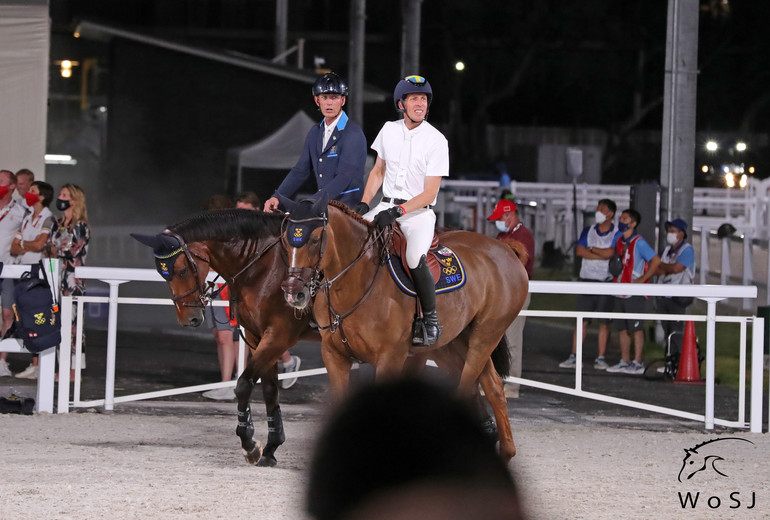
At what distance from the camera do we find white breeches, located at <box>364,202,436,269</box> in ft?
24.5

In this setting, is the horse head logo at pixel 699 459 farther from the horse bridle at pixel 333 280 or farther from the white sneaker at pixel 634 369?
the white sneaker at pixel 634 369

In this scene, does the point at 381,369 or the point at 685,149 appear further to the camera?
the point at 685,149

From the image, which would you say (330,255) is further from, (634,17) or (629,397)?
(634,17)

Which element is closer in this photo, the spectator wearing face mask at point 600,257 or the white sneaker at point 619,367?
the white sneaker at point 619,367

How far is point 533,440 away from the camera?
30.1 ft

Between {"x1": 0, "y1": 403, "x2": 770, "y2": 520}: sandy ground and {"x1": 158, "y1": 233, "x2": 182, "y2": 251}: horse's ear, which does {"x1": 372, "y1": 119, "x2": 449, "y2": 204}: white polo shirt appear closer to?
{"x1": 158, "y1": 233, "x2": 182, "y2": 251}: horse's ear

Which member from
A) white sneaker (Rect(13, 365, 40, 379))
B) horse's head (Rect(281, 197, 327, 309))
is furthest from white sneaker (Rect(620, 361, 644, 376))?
horse's head (Rect(281, 197, 327, 309))

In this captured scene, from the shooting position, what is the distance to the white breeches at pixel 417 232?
7.46 m

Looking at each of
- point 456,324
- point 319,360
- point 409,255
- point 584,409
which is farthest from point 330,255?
point 319,360

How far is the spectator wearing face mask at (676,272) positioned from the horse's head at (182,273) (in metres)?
6.54

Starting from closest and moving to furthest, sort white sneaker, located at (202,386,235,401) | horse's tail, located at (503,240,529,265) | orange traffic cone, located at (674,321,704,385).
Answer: horse's tail, located at (503,240,529,265) < white sneaker, located at (202,386,235,401) < orange traffic cone, located at (674,321,704,385)

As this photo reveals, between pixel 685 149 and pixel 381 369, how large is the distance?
9.38m

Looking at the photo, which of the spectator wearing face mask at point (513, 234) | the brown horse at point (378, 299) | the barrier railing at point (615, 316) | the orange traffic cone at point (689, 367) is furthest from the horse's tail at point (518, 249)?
the orange traffic cone at point (689, 367)

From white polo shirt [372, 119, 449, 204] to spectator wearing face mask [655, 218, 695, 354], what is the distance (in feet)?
18.8
